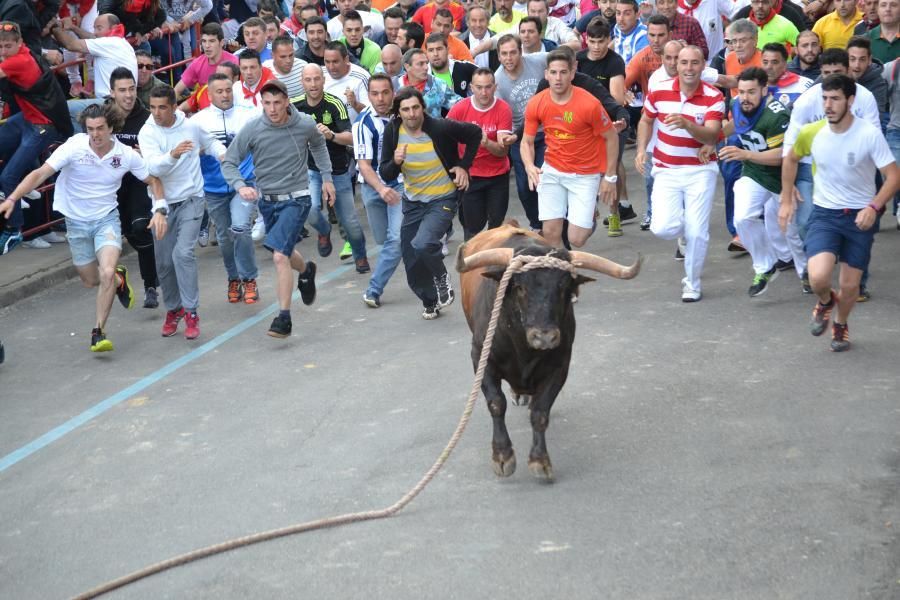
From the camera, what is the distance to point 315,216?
40.7 feet

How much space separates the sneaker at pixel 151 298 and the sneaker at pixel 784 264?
18.4 feet

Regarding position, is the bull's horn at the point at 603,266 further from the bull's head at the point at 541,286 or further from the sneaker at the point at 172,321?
the sneaker at the point at 172,321

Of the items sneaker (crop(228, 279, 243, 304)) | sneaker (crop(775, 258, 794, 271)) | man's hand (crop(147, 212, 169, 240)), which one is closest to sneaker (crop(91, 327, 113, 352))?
man's hand (crop(147, 212, 169, 240))

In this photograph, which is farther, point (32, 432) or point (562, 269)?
point (32, 432)

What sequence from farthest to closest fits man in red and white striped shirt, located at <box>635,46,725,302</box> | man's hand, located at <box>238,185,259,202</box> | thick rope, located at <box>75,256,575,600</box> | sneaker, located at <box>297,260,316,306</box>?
sneaker, located at <box>297,260,316,306</box>, man in red and white striped shirt, located at <box>635,46,725,302</box>, man's hand, located at <box>238,185,259,202</box>, thick rope, located at <box>75,256,575,600</box>

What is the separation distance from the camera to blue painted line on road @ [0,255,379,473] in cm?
843

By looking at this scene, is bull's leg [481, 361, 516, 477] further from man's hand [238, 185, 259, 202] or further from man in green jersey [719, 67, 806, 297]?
man in green jersey [719, 67, 806, 297]

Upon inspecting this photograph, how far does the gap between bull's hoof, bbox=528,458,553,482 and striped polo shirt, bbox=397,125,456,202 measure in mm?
4050

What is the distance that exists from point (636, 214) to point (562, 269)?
746 centimetres

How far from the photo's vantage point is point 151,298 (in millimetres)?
11820

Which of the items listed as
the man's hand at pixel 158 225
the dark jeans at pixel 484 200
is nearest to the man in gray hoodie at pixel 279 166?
the man's hand at pixel 158 225

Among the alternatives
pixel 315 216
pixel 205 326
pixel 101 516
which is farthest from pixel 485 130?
pixel 101 516

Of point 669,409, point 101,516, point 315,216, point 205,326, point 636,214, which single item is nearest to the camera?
point 101,516

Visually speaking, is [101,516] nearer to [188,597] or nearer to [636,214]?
[188,597]
